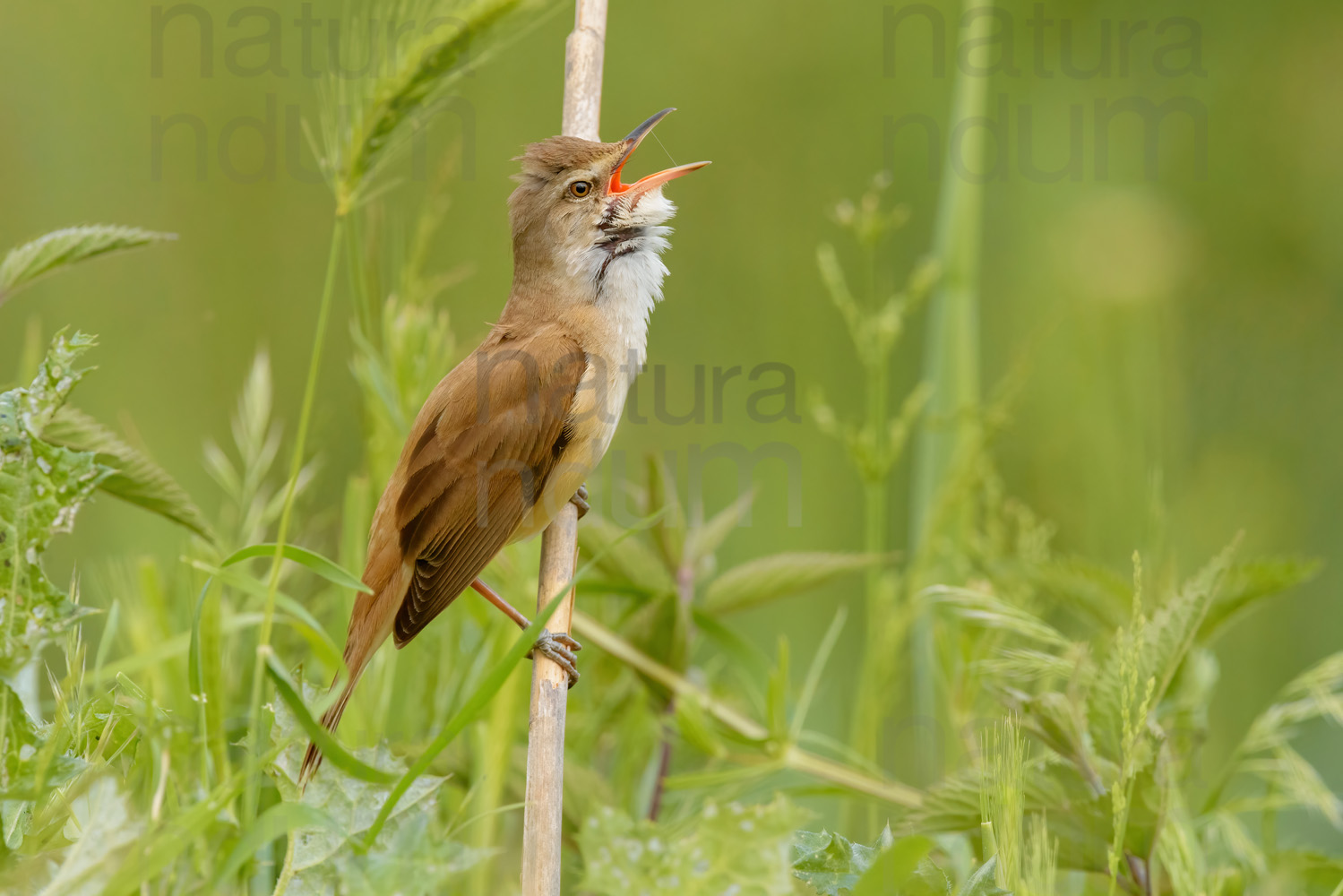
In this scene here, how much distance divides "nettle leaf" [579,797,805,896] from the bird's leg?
2.04ft

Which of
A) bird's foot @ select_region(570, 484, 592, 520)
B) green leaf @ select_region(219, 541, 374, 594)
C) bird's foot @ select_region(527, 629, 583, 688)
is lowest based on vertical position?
bird's foot @ select_region(527, 629, 583, 688)

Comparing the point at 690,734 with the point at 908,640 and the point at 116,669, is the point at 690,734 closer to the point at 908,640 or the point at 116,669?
the point at 116,669

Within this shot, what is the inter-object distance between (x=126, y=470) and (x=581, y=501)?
123cm

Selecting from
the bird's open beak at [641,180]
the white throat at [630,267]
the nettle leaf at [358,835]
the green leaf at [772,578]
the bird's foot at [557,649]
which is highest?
the bird's open beak at [641,180]

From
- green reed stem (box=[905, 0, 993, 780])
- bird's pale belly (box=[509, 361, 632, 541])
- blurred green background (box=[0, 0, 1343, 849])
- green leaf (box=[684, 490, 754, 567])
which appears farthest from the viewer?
blurred green background (box=[0, 0, 1343, 849])

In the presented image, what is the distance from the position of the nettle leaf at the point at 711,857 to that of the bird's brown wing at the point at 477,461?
3.15ft

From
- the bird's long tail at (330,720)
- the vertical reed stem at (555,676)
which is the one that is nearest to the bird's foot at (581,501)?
the vertical reed stem at (555,676)

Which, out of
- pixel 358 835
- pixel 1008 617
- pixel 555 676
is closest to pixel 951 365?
pixel 1008 617

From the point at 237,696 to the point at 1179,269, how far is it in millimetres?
3725

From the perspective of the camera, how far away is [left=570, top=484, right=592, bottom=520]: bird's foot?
9.52ft

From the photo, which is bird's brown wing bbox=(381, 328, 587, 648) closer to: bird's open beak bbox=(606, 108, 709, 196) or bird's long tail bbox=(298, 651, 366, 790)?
bird's long tail bbox=(298, 651, 366, 790)

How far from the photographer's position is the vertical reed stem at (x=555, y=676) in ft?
6.55

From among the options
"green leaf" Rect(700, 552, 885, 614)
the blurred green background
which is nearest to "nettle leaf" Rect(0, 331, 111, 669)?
"green leaf" Rect(700, 552, 885, 614)

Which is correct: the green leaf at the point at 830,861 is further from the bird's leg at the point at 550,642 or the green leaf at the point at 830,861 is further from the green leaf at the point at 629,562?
the green leaf at the point at 629,562
